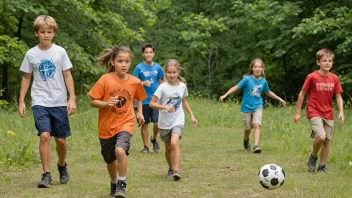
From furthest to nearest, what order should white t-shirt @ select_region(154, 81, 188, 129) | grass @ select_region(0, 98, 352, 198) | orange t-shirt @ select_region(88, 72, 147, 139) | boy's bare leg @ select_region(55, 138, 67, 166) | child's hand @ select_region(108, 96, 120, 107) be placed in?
white t-shirt @ select_region(154, 81, 188, 129) < boy's bare leg @ select_region(55, 138, 67, 166) < grass @ select_region(0, 98, 352, 198) < orange t-shirt @ select_region(88, 72, 147, 139) < child's hand @ select_region(108, 96, 120, 107)

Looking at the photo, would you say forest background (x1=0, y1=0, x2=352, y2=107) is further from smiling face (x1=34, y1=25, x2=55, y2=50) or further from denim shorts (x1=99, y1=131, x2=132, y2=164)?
denim shorts (x1=99, y1=131, x2=132, y2=164)

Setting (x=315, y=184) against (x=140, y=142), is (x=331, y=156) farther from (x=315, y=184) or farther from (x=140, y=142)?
(x=140, y=142)

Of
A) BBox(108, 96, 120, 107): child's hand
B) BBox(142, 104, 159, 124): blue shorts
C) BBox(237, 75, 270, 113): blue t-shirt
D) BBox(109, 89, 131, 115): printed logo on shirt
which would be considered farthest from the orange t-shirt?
BBox(237, 75, 270, 113): blue t-shirt

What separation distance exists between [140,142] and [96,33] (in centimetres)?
874

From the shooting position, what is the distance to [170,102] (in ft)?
27.9

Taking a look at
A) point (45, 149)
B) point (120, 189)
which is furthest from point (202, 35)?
point (120, 189)

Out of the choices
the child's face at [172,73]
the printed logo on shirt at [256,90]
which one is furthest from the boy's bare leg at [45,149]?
the printed logo on shirt at [256,90]

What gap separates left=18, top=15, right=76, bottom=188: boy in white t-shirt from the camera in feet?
23.8

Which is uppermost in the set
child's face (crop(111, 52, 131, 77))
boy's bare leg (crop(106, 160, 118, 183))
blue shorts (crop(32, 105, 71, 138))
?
child's face (crop(111, 52, 131, 77))

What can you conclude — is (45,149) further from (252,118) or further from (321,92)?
(252,118)

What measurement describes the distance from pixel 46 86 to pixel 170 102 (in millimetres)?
1933

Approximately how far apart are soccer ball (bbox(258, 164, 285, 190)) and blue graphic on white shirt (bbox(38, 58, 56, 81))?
2.85m

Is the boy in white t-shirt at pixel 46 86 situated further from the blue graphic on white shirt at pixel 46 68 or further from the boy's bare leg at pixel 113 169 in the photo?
the boy's bare leg at pixel 113 169

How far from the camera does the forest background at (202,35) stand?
63.0 ft
